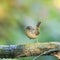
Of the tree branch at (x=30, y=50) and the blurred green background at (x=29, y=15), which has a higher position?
the blurred green background at (x=29, y=15)

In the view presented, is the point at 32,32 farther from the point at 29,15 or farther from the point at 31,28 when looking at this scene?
the point at 29,15

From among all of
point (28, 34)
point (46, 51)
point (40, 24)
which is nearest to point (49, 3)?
point (40, 24)

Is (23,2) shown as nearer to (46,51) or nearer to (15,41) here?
(15,41)

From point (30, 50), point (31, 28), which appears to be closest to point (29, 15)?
point (31, 28)

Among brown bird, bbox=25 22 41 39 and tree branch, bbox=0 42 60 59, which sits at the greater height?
brown bird, bbox=25 22 41 39
